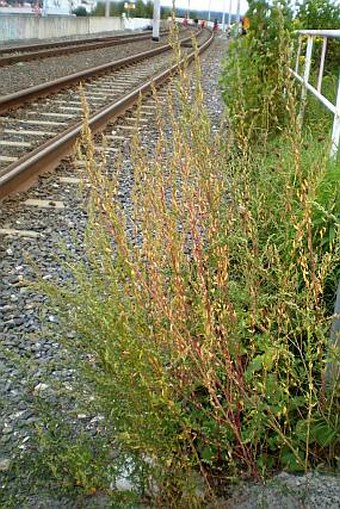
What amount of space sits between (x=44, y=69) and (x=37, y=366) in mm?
13443

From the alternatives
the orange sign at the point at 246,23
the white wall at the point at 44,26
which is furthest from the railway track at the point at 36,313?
the white wall at the point at 44,26

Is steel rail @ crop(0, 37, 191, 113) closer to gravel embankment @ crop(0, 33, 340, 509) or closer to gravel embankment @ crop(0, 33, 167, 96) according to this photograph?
gravel embankment @ crop(0, 33, 167, 96)

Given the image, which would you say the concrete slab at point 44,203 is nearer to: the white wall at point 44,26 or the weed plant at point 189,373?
the weed plant at point 189,373

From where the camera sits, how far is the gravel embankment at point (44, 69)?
12.3m

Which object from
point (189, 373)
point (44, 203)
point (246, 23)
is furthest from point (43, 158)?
point (189, 373)

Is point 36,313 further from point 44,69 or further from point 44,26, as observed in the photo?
point 44,26

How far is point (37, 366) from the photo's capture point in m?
2.49

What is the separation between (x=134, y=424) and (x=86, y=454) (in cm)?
21

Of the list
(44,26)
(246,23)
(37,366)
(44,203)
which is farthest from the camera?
(44,26)

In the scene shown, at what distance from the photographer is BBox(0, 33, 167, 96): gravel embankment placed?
485 inches

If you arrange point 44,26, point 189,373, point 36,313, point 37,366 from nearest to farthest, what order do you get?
point 189,373 < point 37,366 < point 36,313 < point 44,26

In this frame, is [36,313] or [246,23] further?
[246,23]

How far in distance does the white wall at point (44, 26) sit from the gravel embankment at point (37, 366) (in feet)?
62.5

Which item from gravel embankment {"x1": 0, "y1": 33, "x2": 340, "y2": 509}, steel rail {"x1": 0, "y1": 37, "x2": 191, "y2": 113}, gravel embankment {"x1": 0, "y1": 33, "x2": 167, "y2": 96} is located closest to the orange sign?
steel rail {"x1": 0, "y1": 37, "x2": 191, "y2": 113}
